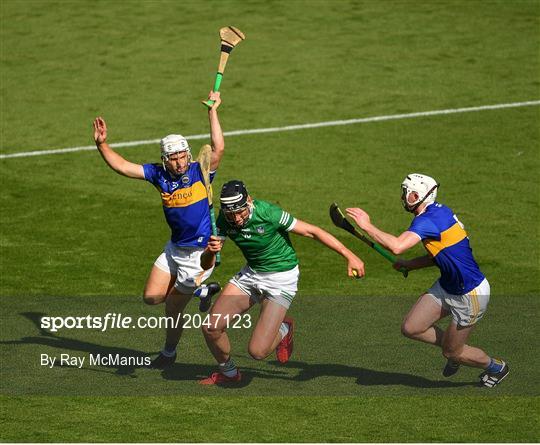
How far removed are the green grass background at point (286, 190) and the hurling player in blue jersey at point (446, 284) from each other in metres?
0.58

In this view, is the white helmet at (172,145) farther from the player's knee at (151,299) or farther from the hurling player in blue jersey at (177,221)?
the player's knee at (151,299)

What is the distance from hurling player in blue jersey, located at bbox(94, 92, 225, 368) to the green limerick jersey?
2.80 feet

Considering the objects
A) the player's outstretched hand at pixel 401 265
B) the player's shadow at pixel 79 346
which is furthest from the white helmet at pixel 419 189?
the player's shadow at pixel 79 346

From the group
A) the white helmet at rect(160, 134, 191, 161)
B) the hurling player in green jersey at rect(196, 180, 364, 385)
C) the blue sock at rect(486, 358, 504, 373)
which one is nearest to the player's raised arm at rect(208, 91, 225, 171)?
the white helmet at rect(160, 134, 191, 161)

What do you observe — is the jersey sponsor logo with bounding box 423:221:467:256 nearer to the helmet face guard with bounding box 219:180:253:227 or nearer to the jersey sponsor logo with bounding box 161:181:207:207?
the helmet face guard with bounding box 219:180:253:227

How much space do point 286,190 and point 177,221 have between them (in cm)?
820

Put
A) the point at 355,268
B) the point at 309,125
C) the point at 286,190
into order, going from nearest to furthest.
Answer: the point at 355,268 → the point at 286,190 → the point at 309,125

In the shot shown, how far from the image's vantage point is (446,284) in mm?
16484

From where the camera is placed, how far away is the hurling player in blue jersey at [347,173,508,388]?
1630cm

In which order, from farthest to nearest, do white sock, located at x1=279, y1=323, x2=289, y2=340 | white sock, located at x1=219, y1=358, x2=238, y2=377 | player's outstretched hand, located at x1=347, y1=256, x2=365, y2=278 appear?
white sock, located at x1=279, y1=323, x2=289, y2=340
white sock, located at x1=219, y1=358, x2=238, y2=377
player's outstretched hand, located at x1=347, y1=256, x2=365, y2=278

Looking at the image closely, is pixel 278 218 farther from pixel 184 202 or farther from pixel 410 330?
pixel 410 330

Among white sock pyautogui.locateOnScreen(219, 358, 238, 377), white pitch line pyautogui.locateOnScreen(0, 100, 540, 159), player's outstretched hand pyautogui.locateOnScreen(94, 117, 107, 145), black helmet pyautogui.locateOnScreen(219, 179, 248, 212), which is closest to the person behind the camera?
A: black helmet pyautogui.locateOnScreen(219, 179, 248, 212)

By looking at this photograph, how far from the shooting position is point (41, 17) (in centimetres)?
3534

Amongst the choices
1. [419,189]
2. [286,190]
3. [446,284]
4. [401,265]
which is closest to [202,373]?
[401,265]
